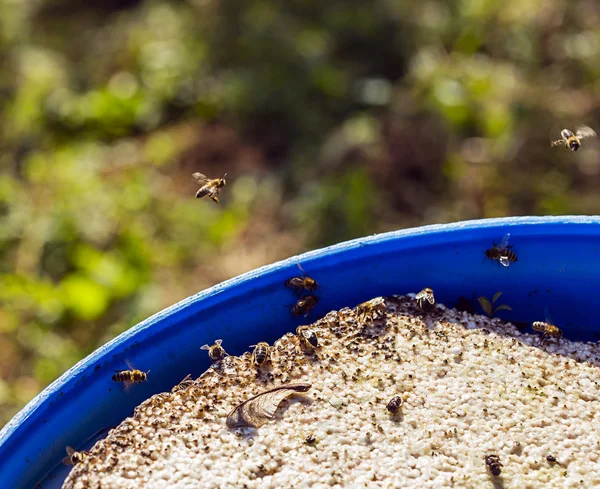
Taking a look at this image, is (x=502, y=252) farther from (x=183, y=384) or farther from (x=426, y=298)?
(x=183, y=384)

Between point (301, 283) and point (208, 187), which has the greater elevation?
point (208, 187)

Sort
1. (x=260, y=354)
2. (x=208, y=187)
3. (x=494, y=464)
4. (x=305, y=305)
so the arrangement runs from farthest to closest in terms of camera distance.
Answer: (x=208, y=187) < (x=305, y=305) < (x=260, y=354) < (x=494, y=464)

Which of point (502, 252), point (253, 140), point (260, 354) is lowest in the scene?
point (260, 354)

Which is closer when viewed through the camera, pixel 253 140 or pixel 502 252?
pixel 502 252

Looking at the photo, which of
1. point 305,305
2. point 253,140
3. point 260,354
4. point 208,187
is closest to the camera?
point 260,354

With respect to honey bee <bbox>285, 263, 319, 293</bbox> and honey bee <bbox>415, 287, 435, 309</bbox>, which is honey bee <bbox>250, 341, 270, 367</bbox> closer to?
honey bee <bbox>285, 263, 319, 293</bbox>

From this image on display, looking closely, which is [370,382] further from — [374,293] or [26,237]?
[26,237]

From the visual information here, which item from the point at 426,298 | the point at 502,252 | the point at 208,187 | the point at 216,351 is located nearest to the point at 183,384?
the point at 216,351
